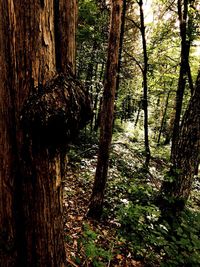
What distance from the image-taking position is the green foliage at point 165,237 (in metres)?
3.28

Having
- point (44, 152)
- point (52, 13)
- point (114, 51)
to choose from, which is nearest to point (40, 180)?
point (44, 152)

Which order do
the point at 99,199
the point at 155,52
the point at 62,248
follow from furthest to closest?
the point at 155,52 < the point at 99,199 < the point at 62,248

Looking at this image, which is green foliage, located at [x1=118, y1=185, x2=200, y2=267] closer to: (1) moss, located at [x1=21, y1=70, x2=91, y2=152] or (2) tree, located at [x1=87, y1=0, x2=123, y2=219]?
(2) tree, located at [x1=87, y1=0, x2=123, y2=219]

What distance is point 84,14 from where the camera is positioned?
9.49 meters

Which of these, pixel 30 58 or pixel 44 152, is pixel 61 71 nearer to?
pixel 30 58

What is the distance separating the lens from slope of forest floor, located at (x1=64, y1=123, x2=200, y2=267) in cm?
336

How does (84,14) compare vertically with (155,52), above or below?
above

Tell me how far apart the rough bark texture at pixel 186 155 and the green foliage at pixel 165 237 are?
1.90 feet

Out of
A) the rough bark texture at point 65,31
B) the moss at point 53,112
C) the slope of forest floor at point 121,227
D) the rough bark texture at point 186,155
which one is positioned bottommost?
the slope of forest floor at point 121,227

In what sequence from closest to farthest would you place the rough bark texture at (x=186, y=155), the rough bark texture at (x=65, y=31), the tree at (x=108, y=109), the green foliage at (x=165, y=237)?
the rough bark texture at (x=65, y=31)
the green foliage at (x=165, y=237)
the rough bark texture at (x=186, y=155)
the tree at (x=108, y=109)

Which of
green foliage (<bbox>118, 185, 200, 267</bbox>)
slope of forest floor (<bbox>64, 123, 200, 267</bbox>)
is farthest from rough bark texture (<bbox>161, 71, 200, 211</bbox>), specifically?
green foliage (<bbox>118, 185, 200, 267</bbox>)

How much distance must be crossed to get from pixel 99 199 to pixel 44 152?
498cm

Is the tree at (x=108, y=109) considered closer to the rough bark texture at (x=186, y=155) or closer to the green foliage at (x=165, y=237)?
the green foliage at (x=165, y=237)

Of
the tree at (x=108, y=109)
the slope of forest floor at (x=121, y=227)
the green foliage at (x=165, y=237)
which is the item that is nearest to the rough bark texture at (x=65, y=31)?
the slope of forest floor at (x=121, y=227)
